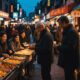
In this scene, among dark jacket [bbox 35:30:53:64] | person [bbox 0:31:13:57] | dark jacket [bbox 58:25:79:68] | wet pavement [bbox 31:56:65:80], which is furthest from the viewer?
wet pavement [bbox 31:56:65:80]

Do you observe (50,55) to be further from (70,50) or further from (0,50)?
(0,50)

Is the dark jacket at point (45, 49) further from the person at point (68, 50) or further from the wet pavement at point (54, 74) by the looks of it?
the wet pavement at point (54, 74)

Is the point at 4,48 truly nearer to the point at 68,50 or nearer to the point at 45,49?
the point at 45,49

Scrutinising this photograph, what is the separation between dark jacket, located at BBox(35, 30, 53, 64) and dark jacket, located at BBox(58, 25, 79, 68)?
0.74 m

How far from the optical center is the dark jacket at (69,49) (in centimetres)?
802

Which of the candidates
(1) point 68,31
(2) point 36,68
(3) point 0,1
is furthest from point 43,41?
(3) point 0,1

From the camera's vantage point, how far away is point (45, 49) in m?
8.91

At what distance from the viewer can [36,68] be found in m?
13.9

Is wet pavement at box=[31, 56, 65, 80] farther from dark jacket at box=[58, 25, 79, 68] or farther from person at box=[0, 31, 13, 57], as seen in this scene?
dark jacket at box=[58, 25, 79, 68]

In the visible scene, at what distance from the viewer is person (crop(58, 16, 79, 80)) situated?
318 inches

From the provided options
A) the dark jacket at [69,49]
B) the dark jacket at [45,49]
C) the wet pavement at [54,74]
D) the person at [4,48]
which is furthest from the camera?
the wet pavement at [54,74]

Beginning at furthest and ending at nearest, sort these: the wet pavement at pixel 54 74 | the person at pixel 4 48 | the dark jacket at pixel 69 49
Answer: the wet pavement at pixel 54 74 < the person at pixel 4 48 < the dark jacket at pixel 69 49

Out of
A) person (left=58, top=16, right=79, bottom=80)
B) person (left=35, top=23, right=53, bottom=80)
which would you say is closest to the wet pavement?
person (left=35, top=23, right=53, bottom=80)

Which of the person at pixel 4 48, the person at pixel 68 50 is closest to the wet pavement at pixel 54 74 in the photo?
the person at pixel 4 48
